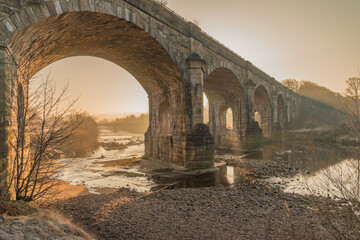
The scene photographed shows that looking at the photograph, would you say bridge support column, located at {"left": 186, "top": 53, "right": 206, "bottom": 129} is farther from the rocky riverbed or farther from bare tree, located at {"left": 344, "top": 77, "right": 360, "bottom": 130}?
bare tree, located at {"left": 344, "top": 77, "right": 360, "bottom": 130}

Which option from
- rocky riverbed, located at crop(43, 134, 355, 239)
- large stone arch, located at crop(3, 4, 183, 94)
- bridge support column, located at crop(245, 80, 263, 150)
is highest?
large stone arch, located at crop(3, 4, 183, 94)

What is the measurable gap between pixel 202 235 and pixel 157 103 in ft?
32.2

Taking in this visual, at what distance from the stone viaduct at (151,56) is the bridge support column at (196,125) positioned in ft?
0.16

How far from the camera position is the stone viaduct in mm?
4676

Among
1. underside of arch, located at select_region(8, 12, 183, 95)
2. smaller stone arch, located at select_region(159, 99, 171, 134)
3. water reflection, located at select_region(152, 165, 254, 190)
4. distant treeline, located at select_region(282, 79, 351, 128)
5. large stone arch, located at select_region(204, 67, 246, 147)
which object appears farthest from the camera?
distant treeline, located at select_region(282, 79, 351, 128)

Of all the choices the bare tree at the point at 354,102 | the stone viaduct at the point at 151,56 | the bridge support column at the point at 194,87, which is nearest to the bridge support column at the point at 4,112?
the stone viaduct at the point at 151,56

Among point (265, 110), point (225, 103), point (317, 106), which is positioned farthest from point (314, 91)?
point (225, 103)

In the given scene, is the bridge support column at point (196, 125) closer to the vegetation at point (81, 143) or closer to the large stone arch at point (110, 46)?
the large stone arch at point (110, 46)

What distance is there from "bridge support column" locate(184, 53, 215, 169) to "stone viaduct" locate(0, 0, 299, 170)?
0.05 meters

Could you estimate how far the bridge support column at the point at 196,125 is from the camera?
10.1 meters

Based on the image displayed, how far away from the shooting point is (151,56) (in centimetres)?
993

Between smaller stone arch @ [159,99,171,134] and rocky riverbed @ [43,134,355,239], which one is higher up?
smaller stone arch @ [159,99,171,134]

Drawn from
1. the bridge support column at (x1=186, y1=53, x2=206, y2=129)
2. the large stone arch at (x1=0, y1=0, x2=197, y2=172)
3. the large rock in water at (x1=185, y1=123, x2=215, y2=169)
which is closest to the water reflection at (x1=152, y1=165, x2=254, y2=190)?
the large rock in water at (x1=185, y1=123, x2=215, y2=169)

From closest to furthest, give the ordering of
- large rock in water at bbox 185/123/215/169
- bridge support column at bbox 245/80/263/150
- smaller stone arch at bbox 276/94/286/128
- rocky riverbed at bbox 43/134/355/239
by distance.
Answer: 1. rocky riverbed at bbox 43/134/355/239
2. large rock in water at bbox 185/123/215/169
3. bridge support column at bbox 245/80/263/150
4. smaller stone arch at bbox 276/94/286/128
